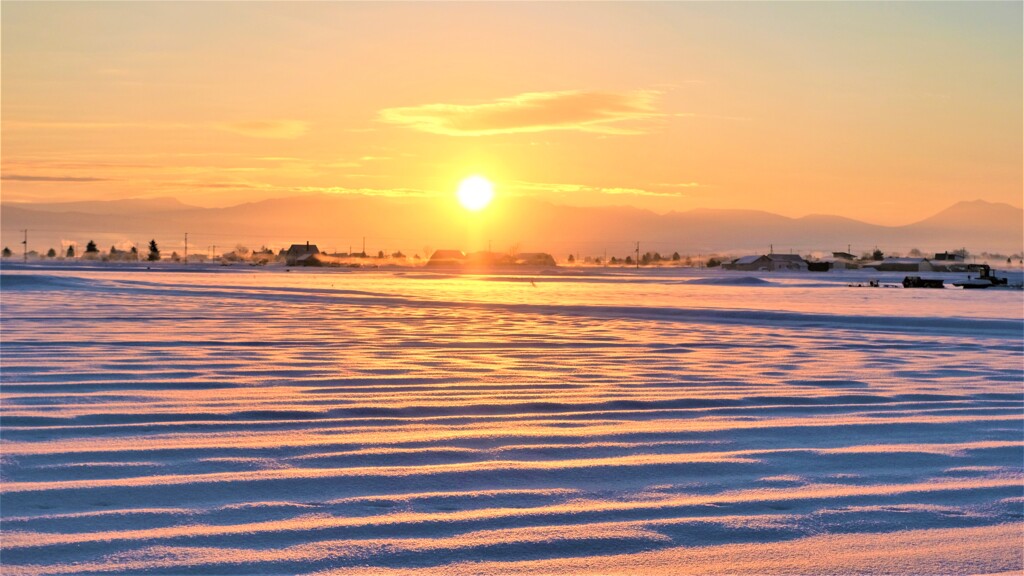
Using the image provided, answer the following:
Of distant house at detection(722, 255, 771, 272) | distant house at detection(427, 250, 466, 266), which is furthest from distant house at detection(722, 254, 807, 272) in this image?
distant house at detection(427, 250, 466, 266)

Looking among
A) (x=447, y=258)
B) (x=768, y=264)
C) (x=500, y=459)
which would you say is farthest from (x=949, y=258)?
(x=500, y=459)

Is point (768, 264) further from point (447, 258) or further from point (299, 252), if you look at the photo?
point (299, 252)

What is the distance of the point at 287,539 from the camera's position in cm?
340

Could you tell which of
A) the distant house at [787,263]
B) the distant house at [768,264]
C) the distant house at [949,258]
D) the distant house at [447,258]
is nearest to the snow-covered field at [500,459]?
the distant house at [768,264]

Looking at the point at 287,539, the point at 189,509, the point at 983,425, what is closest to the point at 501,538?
the point at 287,539

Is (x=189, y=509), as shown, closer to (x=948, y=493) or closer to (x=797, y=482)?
(x=797, y=482)

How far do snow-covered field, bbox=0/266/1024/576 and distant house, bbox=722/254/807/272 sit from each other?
59669mm

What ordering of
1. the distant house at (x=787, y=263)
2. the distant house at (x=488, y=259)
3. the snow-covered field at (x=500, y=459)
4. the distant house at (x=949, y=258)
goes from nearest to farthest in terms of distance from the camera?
the snow-covered field at (x=500, y=459) < the distant house at (x=787, y=263) < the distant house at (x=488, y=259) < the distant house at (x=949, y=258)

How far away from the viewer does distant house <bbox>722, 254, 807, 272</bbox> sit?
226ft

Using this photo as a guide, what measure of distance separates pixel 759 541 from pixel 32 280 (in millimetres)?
23231

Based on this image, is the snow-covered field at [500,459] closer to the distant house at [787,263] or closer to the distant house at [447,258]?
the distant house at [787,263]

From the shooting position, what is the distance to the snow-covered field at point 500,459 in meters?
3.34

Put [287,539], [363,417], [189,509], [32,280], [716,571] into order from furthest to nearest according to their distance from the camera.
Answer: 1. [32,280]
2. [363,417]
3. [189,509]
4. [287,539]
5. [716,571]

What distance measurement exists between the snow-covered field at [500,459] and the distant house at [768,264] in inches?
2349
